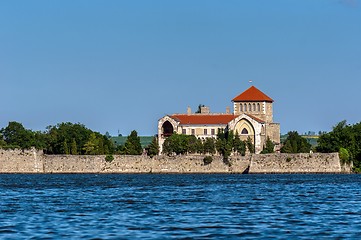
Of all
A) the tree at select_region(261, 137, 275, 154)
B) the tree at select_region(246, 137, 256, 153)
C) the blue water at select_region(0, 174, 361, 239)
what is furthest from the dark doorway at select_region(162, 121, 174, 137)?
the blue water at select_region(0, 174, 361, 239)

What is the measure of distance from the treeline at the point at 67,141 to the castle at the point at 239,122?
885 cm

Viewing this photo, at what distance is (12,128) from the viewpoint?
124375 mm

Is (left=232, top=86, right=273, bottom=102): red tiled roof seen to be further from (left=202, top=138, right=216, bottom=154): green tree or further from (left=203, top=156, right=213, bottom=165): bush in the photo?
(left=203, top=156, right=213, bottom=165): bush

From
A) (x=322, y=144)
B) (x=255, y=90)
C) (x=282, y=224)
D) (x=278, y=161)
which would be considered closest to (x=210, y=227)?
(x=282, y=224)

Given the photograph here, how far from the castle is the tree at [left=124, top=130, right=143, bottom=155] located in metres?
Result: 7.63

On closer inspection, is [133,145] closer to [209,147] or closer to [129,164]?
[209,147]

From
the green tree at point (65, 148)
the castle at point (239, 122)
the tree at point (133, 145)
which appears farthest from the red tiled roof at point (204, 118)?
the green tree at point (65, 148)

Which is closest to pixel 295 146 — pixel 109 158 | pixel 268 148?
pixel 268 148

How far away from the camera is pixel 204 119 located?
136000 millimetres

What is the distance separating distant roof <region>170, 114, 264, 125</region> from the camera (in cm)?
13425

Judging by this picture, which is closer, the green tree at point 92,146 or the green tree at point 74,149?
the green tree at point 92,146

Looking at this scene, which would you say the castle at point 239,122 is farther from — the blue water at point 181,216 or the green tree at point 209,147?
the blue water at point 181,216

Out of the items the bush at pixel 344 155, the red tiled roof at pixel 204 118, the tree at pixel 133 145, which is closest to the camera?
the bush at pixel 344 155

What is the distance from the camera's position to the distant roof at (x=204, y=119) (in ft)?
440
